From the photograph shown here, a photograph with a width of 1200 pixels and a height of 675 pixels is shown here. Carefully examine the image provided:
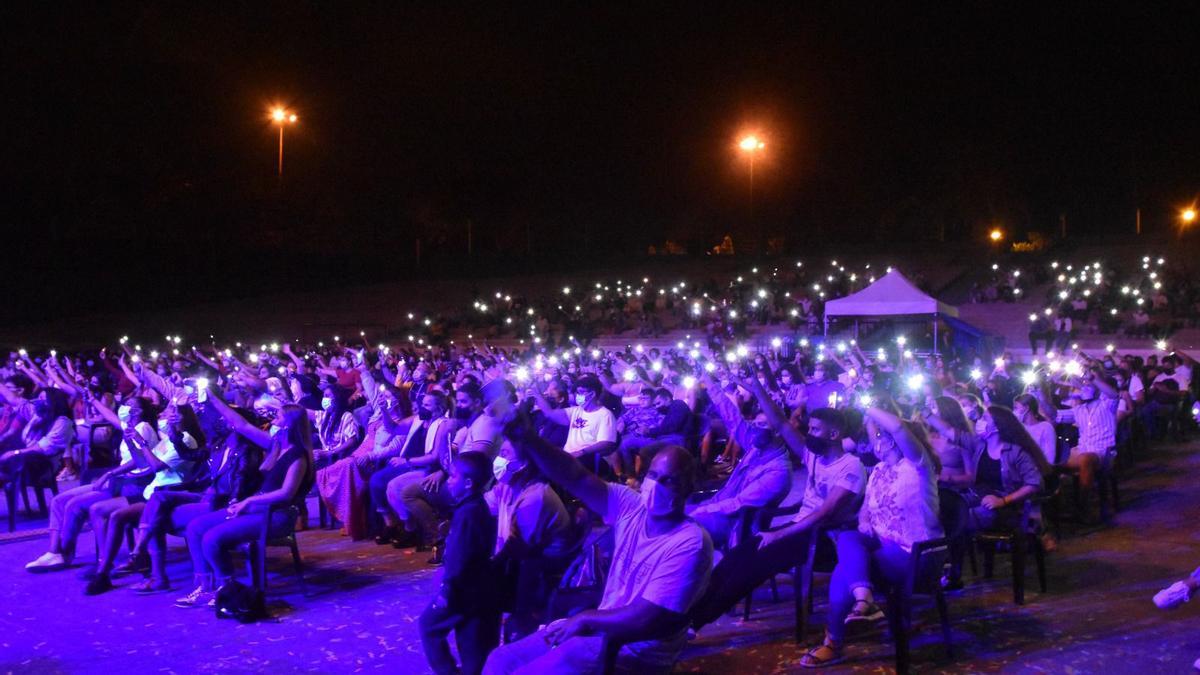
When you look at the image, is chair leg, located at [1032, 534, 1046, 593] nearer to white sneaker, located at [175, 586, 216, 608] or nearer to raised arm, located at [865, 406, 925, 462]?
raised arm, located at [865, 406, 925, 462]

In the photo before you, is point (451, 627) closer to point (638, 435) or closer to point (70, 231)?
point (638, 435)

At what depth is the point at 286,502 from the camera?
6141mm

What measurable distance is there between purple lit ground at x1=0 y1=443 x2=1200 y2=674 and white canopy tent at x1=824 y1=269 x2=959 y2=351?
11036 mm

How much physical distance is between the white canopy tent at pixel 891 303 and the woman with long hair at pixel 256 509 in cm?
1370

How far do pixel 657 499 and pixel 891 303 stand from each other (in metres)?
15.5

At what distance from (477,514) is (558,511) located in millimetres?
633

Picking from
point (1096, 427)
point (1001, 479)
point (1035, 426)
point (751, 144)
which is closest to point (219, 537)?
point (1001, 479)

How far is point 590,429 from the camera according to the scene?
8391 millimetres

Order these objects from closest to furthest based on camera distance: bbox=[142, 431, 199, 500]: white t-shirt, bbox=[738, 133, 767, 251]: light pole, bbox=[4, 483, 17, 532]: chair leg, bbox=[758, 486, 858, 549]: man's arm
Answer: bbox=[758, 486, 858, 549]: man's arm, bbox=[142, 431, 199, 500]: white t-shirt, bbox=[4, 483, 17, 532]: chair leg, bbox=[738, 133, 767, 251]: light pole

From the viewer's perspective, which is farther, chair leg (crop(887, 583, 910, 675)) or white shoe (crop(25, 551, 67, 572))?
white shoe (crop(25, 551, 67, 572))

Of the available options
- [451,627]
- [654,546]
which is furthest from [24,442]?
[654,546]

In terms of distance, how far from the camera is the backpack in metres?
5.84

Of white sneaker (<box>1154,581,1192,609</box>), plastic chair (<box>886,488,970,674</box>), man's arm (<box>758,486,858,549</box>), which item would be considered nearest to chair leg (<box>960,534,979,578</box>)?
plastic chair (<box>886,488,970,674</box>)

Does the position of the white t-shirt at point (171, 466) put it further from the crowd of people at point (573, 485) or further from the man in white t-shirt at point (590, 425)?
the man in white t-shirt at point (590, 425)
